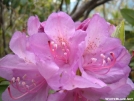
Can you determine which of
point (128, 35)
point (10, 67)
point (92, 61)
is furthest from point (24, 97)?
point (128, 35)

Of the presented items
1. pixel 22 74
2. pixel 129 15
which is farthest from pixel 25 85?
pixel 129 15

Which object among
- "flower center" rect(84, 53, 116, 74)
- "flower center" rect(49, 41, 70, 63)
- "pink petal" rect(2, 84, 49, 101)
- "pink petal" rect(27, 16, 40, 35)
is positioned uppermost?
"pink petal" rect(27, 16, 40, 35)

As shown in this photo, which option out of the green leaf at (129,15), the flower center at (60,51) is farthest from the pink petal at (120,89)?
the green leaf at (129,15)

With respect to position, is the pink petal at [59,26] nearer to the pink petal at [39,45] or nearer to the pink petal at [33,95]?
the pink petal at [39,45]

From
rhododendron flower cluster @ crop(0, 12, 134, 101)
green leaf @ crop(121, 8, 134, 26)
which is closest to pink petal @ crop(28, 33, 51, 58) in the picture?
rhododendron flower cluster @ crop(0, 12, 134, 101)

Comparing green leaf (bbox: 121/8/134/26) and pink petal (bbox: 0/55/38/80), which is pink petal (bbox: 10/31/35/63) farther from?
green leaf (bbox: 121/8/134/26)

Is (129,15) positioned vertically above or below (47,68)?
below

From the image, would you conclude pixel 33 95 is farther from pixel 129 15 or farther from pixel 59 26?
pixel 129 15
